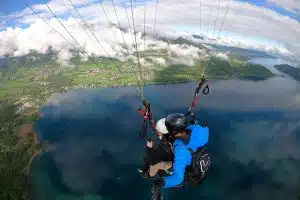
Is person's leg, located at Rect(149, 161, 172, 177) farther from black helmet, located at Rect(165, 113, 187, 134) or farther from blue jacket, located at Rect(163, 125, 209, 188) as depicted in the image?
black helmet, located at Rect(165, 113, 187, 134)

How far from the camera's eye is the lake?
39.5 m

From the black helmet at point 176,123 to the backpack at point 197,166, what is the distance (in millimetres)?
439

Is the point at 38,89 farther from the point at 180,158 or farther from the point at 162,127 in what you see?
the point at 180,158

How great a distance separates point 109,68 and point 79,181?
119 metres

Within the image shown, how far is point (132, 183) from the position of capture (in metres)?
Answer: 40.8

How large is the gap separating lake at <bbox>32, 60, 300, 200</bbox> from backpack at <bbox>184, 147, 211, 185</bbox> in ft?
75.0

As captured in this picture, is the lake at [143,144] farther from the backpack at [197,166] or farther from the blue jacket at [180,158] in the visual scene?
the blue jacket at [180,158]

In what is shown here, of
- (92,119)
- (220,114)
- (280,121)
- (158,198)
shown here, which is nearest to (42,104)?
(92,119)

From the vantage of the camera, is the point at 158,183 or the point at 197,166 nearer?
the point at 158,183

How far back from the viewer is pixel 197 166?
14.3ft

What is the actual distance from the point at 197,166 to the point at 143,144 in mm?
49063

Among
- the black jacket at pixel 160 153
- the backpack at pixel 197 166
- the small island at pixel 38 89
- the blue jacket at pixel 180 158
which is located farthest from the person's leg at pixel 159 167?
the small island at pixel 38 89

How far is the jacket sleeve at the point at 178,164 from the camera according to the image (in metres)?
3.94

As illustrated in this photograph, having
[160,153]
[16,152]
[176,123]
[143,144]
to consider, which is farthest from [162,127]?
[16,152]
